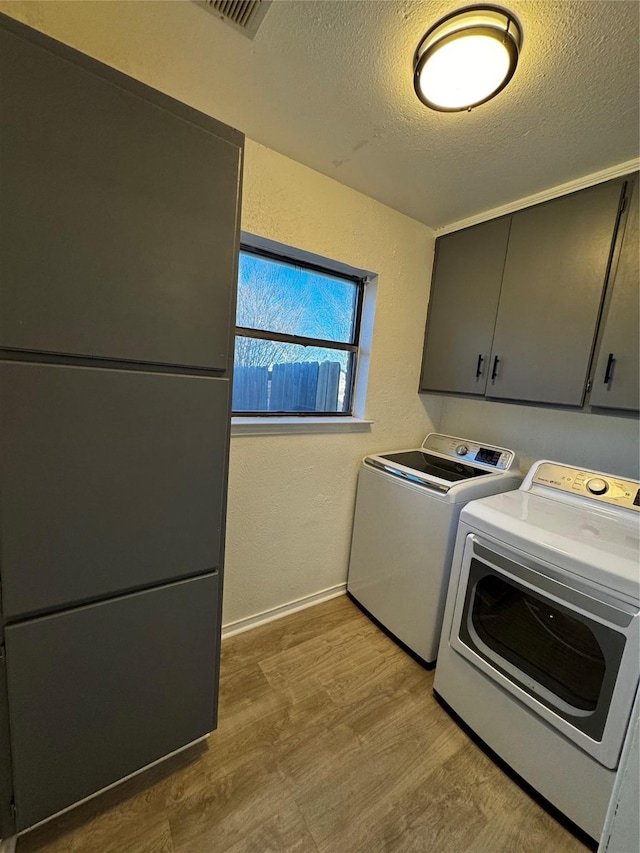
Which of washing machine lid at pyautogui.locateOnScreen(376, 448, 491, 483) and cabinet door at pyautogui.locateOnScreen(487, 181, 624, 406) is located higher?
cabinet door at pyautogui.locateOnScreen(487, 181, 624, 406)

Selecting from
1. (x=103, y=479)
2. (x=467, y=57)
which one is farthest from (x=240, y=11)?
(x=103, y=479)

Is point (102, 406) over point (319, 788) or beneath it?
over

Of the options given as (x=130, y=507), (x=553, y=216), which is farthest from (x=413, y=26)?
(x=130, y=507)

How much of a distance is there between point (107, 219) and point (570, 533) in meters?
1.70

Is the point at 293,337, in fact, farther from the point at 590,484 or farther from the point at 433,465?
the point at 590,484

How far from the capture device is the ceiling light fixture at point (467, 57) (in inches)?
35.1

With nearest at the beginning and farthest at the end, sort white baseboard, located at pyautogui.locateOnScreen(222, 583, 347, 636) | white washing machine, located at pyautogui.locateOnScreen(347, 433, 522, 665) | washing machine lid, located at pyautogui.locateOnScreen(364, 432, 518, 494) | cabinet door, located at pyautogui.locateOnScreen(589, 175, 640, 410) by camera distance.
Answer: cabinet door, located at pyautogui.locateOnScreen(589, 175, 640, 410) < white washing machine, located at pyautogui.locateOnScreen(347, 433, 522, 665) < washing machine lid, located at pyautogui.locateOnScreen(364, 432, 518, 494) < white baseboard, located at pyautogui.locateOnScreen(222, 583, 347, 636)

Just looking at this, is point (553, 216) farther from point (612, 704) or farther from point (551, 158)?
point (612, 704)

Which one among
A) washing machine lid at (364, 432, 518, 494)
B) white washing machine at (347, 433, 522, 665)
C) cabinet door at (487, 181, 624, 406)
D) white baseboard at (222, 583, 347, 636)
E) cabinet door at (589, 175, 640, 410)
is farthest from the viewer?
white baseboard at (222, 583, 347, 636)

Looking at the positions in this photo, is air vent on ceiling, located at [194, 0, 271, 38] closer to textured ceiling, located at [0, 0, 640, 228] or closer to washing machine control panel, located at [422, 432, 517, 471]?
textured ceiling, located at [0, 0, 640, 228]

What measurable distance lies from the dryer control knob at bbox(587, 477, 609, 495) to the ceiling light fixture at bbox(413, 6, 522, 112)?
151cm

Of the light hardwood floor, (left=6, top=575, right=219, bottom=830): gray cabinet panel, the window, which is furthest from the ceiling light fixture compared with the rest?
the light hardwood floor

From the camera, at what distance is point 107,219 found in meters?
0.81

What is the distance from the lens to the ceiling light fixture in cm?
89
